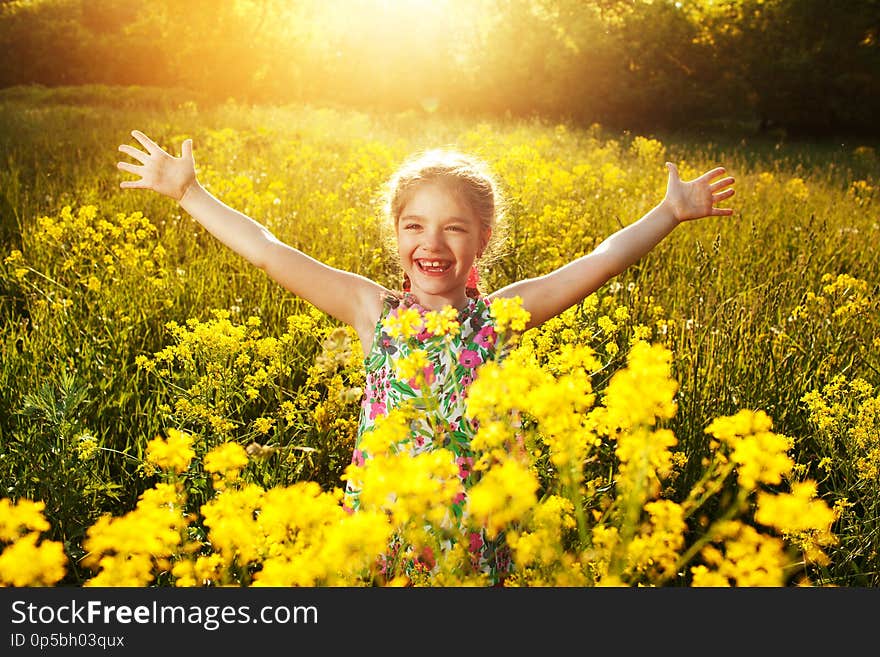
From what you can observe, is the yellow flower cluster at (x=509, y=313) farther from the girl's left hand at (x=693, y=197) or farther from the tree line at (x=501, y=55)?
the tree line at (x=501, y=55)

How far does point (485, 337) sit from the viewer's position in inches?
82.1

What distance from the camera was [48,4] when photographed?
76.8 feet

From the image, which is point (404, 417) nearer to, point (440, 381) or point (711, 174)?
point (440, 381)

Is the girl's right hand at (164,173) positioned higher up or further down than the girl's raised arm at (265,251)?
higher up

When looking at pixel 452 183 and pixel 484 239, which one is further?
pixel 484 239

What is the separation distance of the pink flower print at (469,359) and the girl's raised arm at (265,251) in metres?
0.30

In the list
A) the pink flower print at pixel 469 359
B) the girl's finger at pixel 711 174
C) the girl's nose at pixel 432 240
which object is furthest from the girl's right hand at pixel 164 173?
the girl's finger at pixel 711 174

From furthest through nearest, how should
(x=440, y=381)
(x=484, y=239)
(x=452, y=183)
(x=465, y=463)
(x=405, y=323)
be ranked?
(x=484, y=239), (x=452, y=183), (x=440, y=381), (x=465, y=463), (x=405, y=323)

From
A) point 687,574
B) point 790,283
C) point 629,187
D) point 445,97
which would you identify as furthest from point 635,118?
point 687,574

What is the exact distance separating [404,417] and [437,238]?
2.82ft

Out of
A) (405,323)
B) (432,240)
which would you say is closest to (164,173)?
(432,240)

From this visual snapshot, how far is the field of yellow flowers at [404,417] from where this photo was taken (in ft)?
3.68

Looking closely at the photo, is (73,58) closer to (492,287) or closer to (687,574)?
(492,287)

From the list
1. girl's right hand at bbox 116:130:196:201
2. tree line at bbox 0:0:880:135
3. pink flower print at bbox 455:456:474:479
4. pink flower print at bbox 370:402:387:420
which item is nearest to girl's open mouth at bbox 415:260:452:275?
pink flower print at bbox 370:402:387:420
